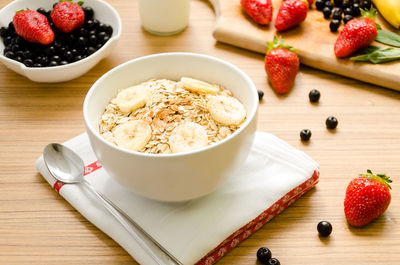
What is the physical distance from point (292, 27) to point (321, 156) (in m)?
0.57

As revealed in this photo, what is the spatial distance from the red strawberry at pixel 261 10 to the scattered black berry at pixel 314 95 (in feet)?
1.15

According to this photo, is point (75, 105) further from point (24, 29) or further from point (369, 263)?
point (369, 263)

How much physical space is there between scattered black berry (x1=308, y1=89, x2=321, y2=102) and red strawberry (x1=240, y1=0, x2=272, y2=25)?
1.15ft

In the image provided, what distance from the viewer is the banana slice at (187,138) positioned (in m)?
0.82

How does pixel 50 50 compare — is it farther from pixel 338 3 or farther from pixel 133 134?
pixel 338 3

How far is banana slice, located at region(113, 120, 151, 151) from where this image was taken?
2.73 ft

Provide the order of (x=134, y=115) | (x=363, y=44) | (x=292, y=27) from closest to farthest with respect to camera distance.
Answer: (x=134, y=115)
(x=363, y=44)
(x=292, y=27)

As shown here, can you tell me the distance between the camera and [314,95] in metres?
1.22

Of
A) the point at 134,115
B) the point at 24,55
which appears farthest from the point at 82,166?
the point at 24,55

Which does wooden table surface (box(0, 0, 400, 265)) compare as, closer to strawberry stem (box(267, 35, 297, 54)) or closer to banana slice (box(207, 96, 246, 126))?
strawberry stem (box(267, 35, 297, 54))

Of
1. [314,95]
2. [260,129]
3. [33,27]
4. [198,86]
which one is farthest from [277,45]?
[33,27]

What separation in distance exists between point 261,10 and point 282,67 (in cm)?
29

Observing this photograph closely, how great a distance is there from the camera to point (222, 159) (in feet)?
2.60

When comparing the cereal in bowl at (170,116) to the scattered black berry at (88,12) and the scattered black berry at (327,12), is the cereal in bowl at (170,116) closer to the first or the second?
the scattered black berry at (88,12)
